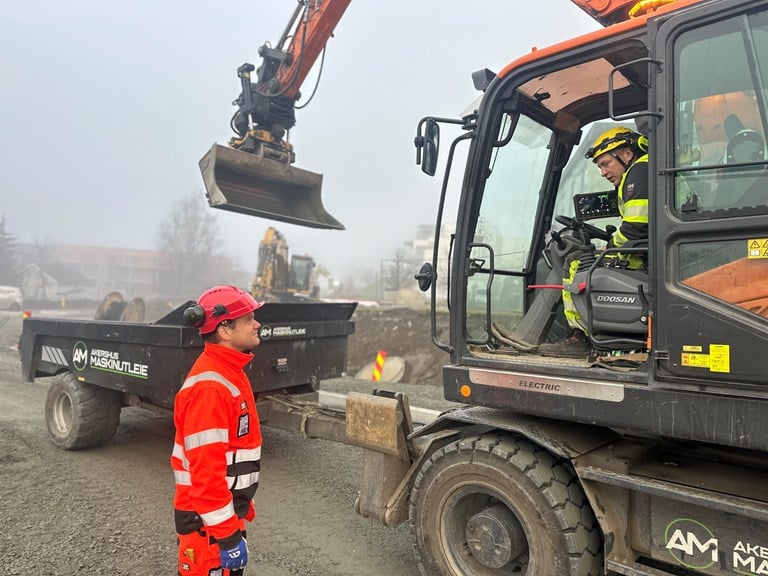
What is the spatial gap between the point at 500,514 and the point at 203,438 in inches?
59.0

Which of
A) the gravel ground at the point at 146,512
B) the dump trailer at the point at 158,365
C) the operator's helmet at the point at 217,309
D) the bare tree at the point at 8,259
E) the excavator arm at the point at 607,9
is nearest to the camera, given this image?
the operator's helmet at the point at 217,309

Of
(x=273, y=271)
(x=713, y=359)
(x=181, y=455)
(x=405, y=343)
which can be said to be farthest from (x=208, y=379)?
(x=273, y=271)

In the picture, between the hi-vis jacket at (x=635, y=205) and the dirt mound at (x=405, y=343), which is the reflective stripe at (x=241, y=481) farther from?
the dirt mound at (x=405, y=343)

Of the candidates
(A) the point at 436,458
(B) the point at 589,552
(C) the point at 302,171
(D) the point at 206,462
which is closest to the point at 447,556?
(A) the point at 436,458

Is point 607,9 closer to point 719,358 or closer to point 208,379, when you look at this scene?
point 719,358

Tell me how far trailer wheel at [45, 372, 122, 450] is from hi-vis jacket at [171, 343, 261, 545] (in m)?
3.57

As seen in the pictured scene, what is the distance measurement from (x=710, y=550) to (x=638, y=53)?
7.36ft

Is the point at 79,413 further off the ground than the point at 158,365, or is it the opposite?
the point at 158,365

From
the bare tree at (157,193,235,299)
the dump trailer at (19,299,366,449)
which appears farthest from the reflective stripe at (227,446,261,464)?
the bare tree at (157,193,235,299)

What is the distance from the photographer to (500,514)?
2611mm

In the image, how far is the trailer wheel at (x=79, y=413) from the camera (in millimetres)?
5168

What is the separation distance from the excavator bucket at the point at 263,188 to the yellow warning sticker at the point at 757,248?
16.6ft

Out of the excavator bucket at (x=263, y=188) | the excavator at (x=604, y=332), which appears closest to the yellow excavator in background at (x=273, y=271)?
the excavator bucket at (x=263, y=188)

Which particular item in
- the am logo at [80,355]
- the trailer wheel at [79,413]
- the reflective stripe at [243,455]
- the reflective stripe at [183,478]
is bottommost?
the trailer wheel at [79,413]
